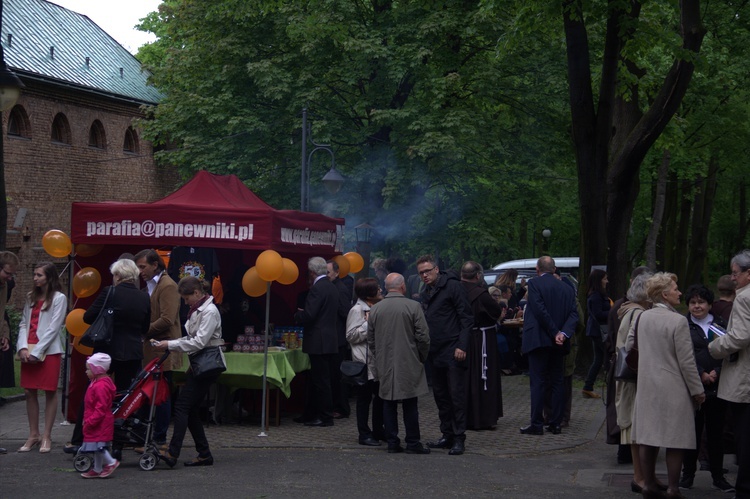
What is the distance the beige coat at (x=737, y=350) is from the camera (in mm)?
8180

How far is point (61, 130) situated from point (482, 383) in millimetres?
26824

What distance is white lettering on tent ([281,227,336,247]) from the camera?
12.9m

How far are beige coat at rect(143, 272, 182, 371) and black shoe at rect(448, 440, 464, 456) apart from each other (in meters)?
2.91

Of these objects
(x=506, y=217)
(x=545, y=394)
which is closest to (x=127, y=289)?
(x=545, y=394)

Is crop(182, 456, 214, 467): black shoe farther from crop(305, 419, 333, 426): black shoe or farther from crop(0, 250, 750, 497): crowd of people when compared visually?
crop(305, 419, 333, 426): black shoe

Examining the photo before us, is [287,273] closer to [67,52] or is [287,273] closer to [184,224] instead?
[184,224]

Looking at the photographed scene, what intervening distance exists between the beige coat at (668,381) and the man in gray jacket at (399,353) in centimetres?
309

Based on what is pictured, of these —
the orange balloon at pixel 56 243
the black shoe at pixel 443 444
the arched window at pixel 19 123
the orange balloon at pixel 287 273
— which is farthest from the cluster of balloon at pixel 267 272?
the arched window at pixel 19 123

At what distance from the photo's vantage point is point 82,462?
9.73 meters

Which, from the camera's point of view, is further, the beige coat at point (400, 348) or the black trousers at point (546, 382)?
the black trousers at point (546, 382)

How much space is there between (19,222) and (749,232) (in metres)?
33.4

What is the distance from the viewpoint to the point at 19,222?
33.8 m

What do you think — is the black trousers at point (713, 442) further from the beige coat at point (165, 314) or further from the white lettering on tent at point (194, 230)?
the white lettering on tent at point (194, 230)

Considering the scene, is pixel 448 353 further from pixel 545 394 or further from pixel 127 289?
pixel 127 289
